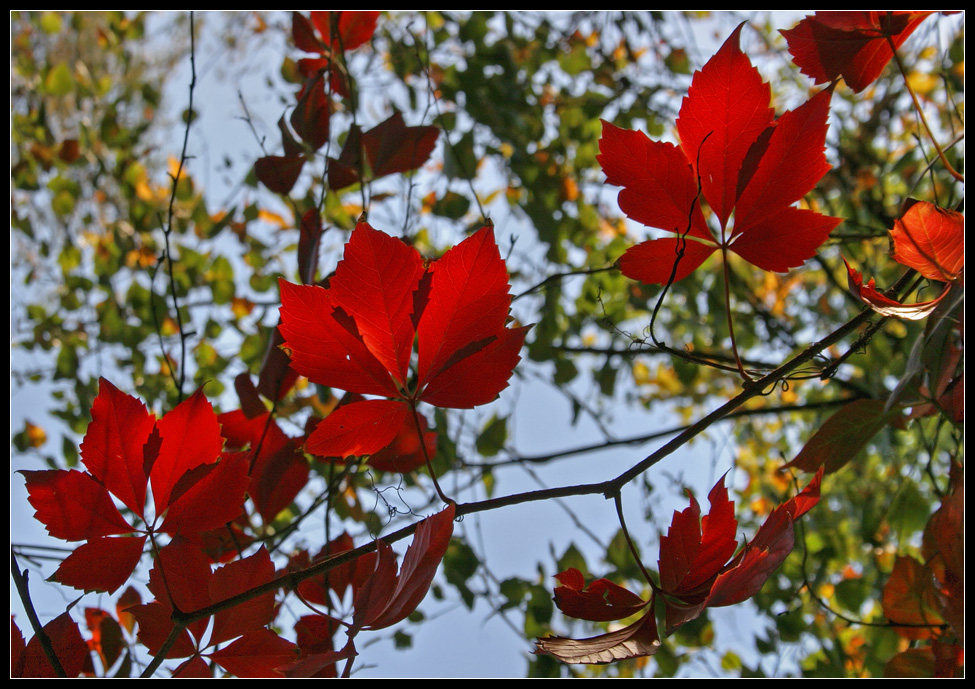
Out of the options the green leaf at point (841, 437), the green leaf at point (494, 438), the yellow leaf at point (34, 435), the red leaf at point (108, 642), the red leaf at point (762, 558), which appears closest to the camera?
the red leaf at point (762, 558)

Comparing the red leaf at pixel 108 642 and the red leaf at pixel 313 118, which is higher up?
the red leaf at pixel 313 118

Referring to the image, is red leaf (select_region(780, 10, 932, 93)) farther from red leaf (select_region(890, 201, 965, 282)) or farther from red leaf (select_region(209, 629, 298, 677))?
red leaf (select_region(209, 629, 298, 677))

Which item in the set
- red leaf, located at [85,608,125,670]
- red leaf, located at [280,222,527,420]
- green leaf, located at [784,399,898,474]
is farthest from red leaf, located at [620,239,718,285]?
red leaf, located at [85,608,125,670]

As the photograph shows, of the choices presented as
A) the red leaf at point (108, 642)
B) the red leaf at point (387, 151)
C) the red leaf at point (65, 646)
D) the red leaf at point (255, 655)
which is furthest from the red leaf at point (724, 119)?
the red leaf at point (108, 642)

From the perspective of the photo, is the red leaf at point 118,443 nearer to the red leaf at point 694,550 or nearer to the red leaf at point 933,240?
the red leaf at point 694,550

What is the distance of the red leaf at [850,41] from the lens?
497 mm

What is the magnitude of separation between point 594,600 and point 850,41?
0.47 meters

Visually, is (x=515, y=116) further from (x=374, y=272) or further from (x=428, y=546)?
(x=428, y=546)

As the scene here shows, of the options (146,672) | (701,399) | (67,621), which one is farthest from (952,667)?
(701,399)

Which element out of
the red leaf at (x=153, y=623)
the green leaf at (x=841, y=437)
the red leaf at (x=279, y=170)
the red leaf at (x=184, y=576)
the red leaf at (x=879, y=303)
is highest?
the red leaf at (x=279, y=170)

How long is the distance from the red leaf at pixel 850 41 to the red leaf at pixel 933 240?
0.13 m

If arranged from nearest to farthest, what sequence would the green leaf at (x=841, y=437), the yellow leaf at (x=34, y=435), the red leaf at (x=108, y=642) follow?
1. the green leaf at (x=841, y=437)
2. the red leaf at (x=108, y=642)
3. the yellow leaf at (x=34, y=435)

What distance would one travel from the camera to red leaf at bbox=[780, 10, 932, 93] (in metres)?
0.50

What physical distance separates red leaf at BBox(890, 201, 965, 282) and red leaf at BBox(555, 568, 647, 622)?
0.99 ft
